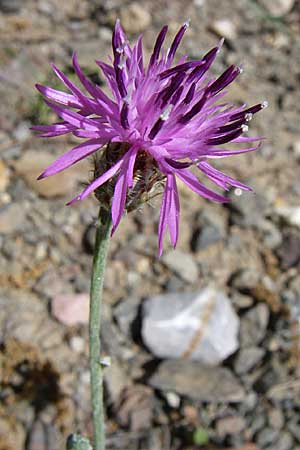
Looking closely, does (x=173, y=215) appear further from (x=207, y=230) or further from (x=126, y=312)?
(x=207, y=230)

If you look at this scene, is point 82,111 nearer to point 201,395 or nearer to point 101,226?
point 101,226

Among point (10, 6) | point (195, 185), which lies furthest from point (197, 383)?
point (10, 6)

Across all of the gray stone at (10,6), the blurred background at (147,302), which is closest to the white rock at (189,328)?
the blurred background at (147,302)

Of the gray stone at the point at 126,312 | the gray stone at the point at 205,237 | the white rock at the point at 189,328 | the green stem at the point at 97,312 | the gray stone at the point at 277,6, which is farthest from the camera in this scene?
the gray stone at the point at 277,6

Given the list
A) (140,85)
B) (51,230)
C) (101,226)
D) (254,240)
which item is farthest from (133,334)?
(140,85)

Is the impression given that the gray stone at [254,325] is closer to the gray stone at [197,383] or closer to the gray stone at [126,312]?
the gray stone at [197,383]

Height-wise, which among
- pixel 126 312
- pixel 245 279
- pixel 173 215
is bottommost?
pixel 126 312
